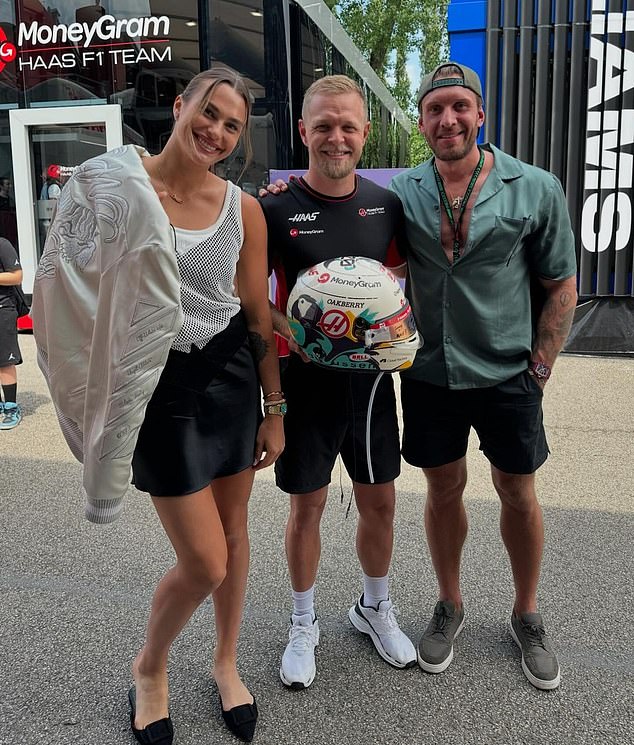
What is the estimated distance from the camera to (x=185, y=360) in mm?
2084

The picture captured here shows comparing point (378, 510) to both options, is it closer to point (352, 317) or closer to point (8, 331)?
point (352, 317)

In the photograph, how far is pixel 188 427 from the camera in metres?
2.11

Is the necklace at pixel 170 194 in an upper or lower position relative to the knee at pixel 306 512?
upper

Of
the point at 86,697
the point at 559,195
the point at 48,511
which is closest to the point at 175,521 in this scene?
the point at 86,697

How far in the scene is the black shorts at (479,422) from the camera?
259 cm

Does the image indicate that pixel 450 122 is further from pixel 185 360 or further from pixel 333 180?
pixel 185 360

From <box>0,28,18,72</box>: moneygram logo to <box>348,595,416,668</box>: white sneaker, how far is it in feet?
32.4

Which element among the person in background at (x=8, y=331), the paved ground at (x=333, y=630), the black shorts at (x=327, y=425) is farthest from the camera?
the person in background at (x=8, y=331)

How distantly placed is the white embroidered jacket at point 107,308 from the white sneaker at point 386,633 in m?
1.21

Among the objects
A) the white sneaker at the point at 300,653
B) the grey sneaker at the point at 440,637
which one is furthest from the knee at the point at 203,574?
the grey sneaker at the point at 440,637

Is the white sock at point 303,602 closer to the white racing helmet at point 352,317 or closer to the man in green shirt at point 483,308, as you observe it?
the man in green shirt at point 483,308

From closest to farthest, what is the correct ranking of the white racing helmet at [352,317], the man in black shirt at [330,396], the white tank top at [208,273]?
the white tank top at [208,273]
the white racing helmet at [352,317]
the man in black shirt at [330,396]

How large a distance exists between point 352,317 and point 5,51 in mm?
9913

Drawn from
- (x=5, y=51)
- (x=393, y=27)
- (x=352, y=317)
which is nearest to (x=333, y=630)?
(x=352, y=317)
